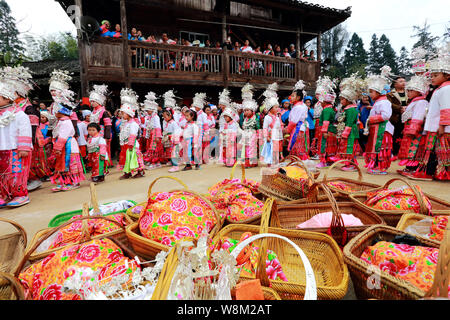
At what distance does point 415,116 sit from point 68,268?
209 inches

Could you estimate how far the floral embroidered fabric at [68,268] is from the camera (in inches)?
42.6

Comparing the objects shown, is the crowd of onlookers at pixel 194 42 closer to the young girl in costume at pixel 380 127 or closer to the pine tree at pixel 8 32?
the young girl in costume at pixel 380 127

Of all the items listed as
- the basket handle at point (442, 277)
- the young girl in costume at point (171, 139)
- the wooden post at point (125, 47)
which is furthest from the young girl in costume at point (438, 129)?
the wooden post at point (125, 47)

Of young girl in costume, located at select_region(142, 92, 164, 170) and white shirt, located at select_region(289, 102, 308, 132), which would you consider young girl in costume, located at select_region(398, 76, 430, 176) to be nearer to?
white shirt, located at select_region(289, 102, 308, 132)

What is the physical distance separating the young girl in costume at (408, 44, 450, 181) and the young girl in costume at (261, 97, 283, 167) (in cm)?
273

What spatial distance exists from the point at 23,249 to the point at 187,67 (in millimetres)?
9187

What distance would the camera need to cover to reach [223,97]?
26.4ft

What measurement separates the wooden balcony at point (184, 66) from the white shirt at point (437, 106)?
7.37m

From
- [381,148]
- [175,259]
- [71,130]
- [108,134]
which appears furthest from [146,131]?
[175,259]

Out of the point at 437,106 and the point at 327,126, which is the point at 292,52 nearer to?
the point at 327,126

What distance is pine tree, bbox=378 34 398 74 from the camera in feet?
99.9

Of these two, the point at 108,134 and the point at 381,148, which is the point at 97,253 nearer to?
the point at 381,148

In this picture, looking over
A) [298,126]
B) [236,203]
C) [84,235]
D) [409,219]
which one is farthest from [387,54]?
[84,235]

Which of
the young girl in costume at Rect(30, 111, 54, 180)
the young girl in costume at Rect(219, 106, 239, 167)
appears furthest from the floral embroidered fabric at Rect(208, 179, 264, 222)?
the young girl in costume at Rect(30, 111, 54, 180)
